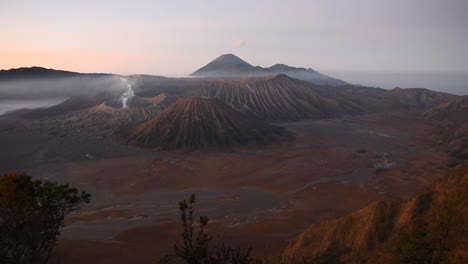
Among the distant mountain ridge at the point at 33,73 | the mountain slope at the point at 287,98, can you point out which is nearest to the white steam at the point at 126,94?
the mountain slope at the point at 287,98

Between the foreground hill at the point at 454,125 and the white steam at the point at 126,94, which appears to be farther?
the white steam at the point at 126,94

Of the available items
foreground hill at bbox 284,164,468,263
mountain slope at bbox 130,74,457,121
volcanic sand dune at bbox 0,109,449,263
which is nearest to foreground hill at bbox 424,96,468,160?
volcanic sand dune at bbox 0,109,449,263

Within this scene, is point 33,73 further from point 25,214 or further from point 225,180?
point 25,214

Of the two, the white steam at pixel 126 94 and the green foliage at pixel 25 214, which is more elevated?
the white steam at pixel 126 94

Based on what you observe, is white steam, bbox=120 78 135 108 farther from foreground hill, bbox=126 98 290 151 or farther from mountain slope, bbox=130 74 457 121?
foreground hill, bbox=126 98 290 151

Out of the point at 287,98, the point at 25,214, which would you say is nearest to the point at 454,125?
the point at 287,98

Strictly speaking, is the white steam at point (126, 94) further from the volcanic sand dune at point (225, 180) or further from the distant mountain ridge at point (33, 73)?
the distant mountain ridge at point (33, 73)
